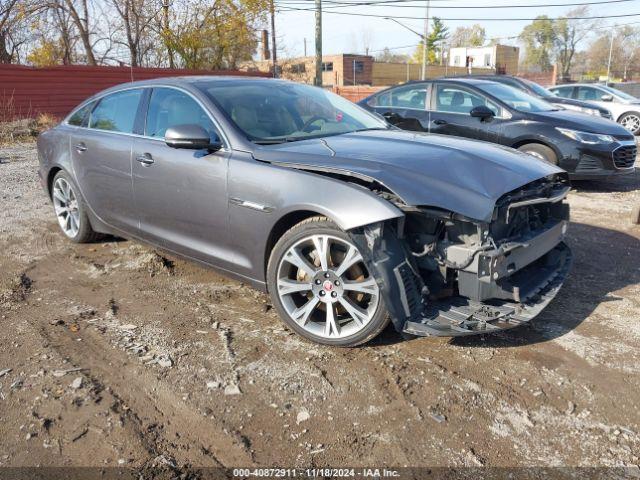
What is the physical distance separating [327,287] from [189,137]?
53.8 inches

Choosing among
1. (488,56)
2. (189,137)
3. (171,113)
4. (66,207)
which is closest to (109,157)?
(171,113)

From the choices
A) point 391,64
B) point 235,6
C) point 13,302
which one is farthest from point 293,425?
point 391,64

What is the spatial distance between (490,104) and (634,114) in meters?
9.65

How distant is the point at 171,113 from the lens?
13.6 ft

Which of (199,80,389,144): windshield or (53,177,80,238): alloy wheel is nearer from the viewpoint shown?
(199,80,389,144): windshield

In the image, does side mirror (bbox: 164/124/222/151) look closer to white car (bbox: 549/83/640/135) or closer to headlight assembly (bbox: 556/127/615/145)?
headlight assembly (bbox: 556/127/615/145)

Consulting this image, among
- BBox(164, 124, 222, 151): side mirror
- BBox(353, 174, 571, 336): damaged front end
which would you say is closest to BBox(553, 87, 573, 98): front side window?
BBox(353, 174, 571, 336): damaged front end

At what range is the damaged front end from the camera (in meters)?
2.87

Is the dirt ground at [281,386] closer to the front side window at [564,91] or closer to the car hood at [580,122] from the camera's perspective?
the car hood at [580,122]

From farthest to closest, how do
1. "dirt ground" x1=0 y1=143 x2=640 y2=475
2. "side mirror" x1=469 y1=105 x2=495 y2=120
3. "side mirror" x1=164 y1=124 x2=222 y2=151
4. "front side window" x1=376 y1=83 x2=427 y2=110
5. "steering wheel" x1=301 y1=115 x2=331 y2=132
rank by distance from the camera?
"front side window" x1=376 y1=83 x2=427 y2=110, "side mirror" x1=469 y1=105 x2=495 y2=120, "steering wheel" x1=301 y1=115 x2=331 y2=132, "side mirror" x1=164 y1=124 x2=222 y2=151, "dirt ground" x1=0 y1=143 x2=640 y2=475

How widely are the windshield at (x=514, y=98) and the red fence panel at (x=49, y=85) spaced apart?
14841mm

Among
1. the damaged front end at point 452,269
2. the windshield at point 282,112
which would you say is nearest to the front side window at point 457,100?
the windshield at point 282,112

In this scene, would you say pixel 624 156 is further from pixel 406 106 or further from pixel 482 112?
pixel 406 106

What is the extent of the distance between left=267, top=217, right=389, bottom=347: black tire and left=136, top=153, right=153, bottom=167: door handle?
1.44 metres
